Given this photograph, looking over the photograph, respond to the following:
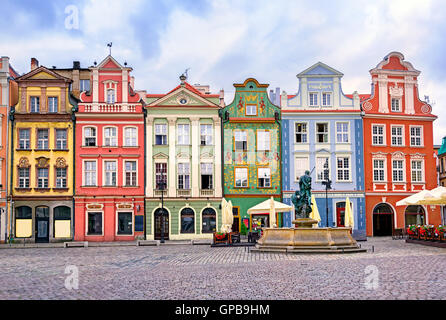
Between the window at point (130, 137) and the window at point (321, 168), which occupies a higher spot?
the window at point (130, 137)

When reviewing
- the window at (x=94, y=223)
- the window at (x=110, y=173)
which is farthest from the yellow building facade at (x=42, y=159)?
the window at (x=110, y=173)

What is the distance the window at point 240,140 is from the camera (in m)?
42.4

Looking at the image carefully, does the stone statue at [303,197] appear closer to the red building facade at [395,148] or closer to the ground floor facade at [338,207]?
the ground floor facade at [338,207]

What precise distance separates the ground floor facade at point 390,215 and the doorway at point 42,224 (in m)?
23.5

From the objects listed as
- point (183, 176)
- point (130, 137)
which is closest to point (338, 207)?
point (183, 176)

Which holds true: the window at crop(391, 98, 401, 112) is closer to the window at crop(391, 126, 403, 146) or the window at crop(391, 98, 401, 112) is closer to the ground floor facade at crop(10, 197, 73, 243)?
the window at crop(391, 126, 403, 146)

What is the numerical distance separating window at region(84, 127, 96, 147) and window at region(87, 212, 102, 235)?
5100 mm

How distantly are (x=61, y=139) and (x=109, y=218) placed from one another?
22.2 ft

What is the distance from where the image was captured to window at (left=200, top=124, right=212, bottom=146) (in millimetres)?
42312

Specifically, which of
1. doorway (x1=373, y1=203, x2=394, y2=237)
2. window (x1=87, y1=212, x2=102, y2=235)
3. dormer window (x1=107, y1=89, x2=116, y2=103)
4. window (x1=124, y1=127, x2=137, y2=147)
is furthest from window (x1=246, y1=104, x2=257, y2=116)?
window (x1=87, y1=212, x2=102, y2=235)
